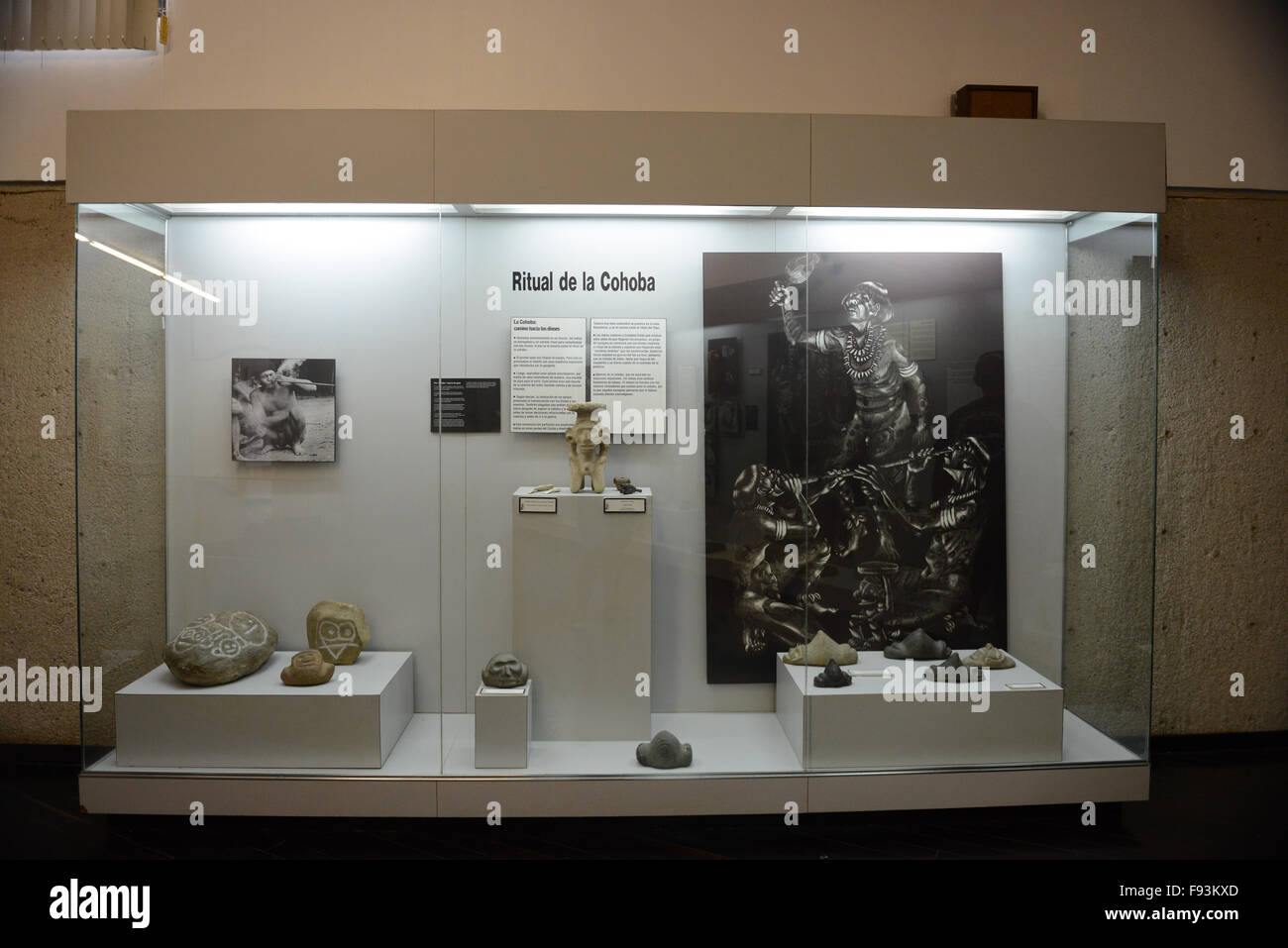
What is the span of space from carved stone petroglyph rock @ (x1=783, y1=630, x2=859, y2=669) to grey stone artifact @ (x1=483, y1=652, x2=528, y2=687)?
0.97 meters

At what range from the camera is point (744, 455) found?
2877 mm

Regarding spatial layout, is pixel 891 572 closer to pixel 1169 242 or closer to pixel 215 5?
pixel 1169 242

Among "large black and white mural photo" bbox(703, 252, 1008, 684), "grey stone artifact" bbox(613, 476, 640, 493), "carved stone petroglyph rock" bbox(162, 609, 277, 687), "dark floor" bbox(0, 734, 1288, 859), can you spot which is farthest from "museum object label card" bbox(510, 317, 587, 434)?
"dark floor" bbox(0, 734, 1288, 859)

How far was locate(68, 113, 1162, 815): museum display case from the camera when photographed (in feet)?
8.72

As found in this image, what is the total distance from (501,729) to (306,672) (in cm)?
70

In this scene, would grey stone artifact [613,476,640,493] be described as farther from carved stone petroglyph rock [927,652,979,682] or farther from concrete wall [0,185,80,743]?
concrete wall [0,185,80,743]

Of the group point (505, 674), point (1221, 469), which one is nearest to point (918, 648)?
point (505, 674)

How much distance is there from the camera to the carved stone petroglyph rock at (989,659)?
9.53ft

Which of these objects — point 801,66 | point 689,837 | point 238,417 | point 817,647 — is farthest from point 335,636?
point 801,66

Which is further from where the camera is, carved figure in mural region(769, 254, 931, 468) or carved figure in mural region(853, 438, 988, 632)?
carved figure in mural region(853, 438, 988, 632)

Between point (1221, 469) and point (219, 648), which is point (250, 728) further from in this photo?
point (1221, 469)

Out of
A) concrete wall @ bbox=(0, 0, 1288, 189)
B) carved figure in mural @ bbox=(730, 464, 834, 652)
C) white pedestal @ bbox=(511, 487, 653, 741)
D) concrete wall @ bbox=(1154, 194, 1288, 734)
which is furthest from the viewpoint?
concrete wall @ bbox=(1154, 194, 1288, 734)

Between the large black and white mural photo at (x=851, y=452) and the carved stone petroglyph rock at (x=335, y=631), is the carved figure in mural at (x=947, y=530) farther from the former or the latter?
the carved stone petroglyph rock at (x=335, y=631)

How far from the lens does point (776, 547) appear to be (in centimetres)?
290
